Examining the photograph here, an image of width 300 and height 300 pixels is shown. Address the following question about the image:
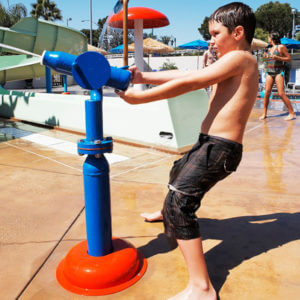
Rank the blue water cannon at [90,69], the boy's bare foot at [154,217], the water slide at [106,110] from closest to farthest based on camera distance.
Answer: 1. the blue water cannon at [90,69]
2. the boy's bare foot at [154,217]
3. the water slide at [106,110]

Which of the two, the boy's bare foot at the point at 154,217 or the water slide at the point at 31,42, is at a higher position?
the water slide at the point at 31,42

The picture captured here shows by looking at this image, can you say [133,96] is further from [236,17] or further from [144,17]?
[144,17]

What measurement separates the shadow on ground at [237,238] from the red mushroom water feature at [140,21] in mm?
5130

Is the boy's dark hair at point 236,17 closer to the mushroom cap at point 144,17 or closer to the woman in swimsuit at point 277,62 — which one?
the woman in swimsuit at point 277,62

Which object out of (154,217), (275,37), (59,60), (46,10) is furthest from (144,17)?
(46,10)

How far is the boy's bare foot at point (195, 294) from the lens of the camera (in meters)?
1.49

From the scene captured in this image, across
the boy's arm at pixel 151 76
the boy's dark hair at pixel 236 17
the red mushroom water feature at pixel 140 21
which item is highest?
the red mushroom water feature at pixel 140 21

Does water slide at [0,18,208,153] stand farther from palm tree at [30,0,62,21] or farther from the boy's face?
palm tree at [30,0,62,21]

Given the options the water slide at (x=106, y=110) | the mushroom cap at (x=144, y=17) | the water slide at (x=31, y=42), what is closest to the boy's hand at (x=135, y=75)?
the water slide at (x=106, y=110)

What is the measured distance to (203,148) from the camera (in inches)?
61.2

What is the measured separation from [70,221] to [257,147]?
3.03 meters

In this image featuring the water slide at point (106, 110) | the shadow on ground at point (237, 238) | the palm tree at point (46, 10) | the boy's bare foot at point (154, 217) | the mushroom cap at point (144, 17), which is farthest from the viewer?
the palm tree at point (46, 10)

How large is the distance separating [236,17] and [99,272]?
1.40 metres

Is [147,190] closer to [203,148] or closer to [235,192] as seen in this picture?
[235,192]
